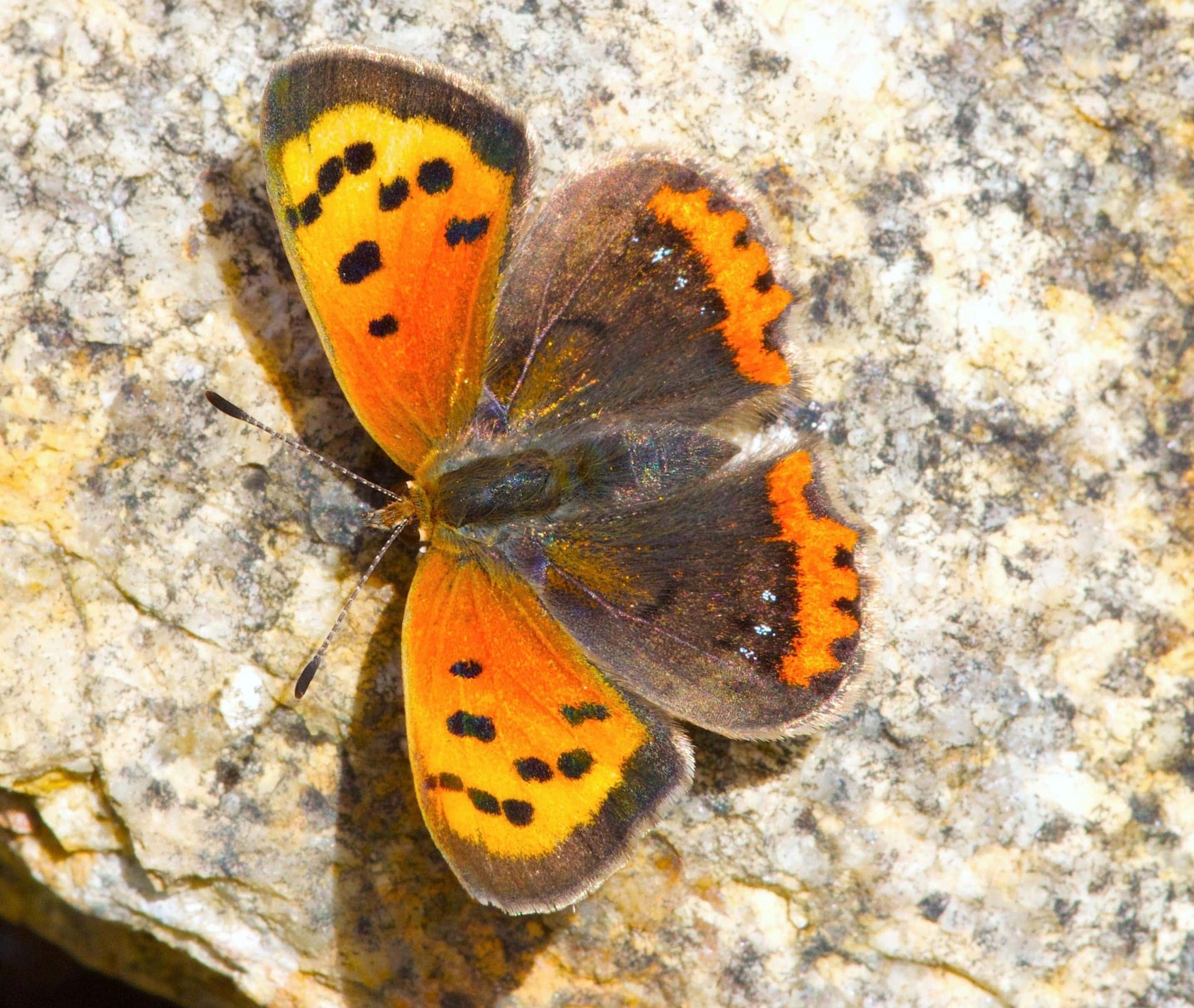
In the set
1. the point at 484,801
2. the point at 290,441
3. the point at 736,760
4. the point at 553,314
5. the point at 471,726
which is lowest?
the point at 484,801

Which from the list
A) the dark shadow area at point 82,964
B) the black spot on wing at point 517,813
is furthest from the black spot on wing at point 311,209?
the dark shadow area at point 82,964

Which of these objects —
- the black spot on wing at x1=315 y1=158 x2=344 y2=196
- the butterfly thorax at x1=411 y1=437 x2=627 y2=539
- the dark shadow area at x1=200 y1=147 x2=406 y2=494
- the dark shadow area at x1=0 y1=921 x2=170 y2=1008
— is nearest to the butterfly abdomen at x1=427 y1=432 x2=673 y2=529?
the butterfly thorax at x1=411 y1=437 x2=627 y2=539

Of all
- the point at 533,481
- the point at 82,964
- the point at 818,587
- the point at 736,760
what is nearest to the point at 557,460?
the point at 533,481

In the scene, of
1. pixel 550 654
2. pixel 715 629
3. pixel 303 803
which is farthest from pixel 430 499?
pixel 303 803

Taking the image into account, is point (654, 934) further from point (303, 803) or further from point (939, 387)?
point (939, 387)

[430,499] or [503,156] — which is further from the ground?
[503,156]

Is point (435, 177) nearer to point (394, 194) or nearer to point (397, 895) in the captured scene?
point (394, 194)
